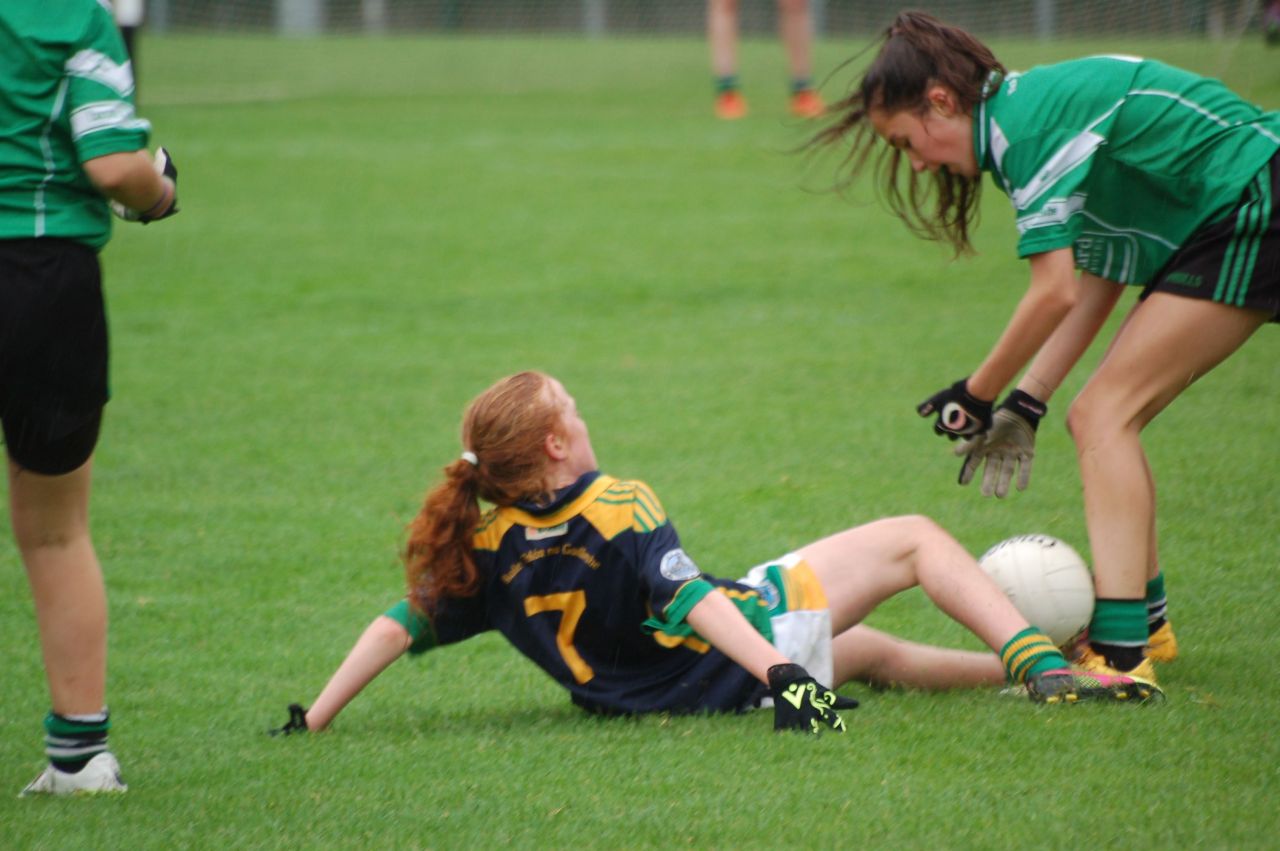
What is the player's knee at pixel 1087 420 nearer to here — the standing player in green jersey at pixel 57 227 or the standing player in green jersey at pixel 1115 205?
the standing player in green jersey at pixel 1115 205

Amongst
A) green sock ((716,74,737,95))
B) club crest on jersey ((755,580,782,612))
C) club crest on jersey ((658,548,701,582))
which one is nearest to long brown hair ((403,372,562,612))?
club crest on jersey ((658,548,701,582))

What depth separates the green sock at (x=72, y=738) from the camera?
11.0 feet

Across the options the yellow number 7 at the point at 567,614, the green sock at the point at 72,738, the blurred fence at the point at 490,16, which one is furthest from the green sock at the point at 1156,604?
the blurred fence at the point at 490,16

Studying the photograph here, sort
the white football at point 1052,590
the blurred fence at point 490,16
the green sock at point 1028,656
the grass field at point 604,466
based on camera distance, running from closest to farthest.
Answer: the grass field at point 604,466 → the green sock at point 1028,656 → the white football at point 1052,590 → the blurred fence at point 490,16

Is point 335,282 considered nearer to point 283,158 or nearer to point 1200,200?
point 283,158

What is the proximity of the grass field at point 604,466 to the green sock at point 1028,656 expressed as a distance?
0.28ft

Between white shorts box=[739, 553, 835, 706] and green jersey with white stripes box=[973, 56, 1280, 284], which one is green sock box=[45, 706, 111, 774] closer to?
white shorts box=[739, 553, 835, 706]

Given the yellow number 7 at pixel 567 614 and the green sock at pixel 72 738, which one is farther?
the yellow number 7 at pixel 567 614

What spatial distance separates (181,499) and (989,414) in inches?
140

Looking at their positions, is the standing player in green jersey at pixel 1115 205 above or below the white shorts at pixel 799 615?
above

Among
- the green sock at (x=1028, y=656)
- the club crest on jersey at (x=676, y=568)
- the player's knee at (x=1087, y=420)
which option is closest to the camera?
the club crest on jersey at (x=676, y=568)

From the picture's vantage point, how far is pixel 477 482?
12.3 ft

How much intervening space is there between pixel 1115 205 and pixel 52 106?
8.10 feet

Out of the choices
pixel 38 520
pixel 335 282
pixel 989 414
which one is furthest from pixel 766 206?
pixel 38 520
